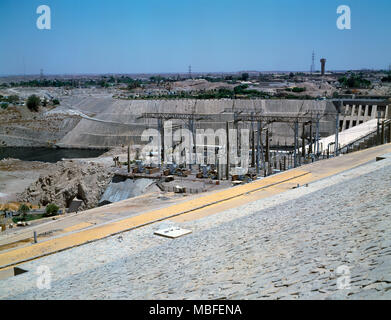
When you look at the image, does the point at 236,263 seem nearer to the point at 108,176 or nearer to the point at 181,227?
the point at 181,227

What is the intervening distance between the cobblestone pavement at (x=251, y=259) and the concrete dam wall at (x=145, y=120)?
5457cm

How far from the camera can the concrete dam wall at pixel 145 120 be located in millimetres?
72269

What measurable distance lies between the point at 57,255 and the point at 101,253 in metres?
1.46

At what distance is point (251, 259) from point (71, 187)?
27.7 m

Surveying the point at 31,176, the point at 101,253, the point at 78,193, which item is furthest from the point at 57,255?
the point at 31,176

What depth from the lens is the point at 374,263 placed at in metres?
7.36

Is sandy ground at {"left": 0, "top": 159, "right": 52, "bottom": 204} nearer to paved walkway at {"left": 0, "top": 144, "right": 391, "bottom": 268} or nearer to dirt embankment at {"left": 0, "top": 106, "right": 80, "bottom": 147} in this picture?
dirt embankment at {"left": 0, "top": 106, "right": 80, "bottom": 147}

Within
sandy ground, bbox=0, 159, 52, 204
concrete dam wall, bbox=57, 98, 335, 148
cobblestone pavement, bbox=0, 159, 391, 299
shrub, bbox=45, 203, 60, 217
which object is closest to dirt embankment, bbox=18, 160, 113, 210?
sandy ground, bbox=0, 159, 52, 204

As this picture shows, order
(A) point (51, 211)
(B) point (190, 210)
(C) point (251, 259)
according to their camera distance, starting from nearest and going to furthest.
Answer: (C) point (251, 259), (B) point (190, 210), (A) point (51, 211)

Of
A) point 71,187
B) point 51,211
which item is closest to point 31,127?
point 71,187

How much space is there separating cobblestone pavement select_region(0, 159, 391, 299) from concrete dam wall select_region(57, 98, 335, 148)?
179 feet

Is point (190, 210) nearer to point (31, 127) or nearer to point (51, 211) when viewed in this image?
point (51, 211)

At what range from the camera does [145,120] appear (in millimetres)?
79062

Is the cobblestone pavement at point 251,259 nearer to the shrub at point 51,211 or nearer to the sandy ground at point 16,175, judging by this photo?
the shrub at point 51,211
